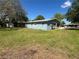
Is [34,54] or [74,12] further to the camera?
[74,12]

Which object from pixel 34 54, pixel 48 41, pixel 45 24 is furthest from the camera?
pixel 45 24

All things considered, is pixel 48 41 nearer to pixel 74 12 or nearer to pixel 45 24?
pixel 74 12

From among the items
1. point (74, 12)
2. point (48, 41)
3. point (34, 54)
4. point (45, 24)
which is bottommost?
point (34, 54)

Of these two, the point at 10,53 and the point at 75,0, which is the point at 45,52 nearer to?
the point at 10,53

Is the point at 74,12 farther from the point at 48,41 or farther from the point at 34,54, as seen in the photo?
the point at 34,54

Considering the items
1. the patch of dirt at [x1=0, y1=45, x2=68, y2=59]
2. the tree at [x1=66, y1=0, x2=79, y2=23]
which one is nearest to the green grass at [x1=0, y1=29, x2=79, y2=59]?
the patch of dirt at [x1=0, y1=45, x2=68, y2=59]

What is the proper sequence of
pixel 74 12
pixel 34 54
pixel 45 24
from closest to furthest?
pixel 34 54
pixel 74 12
pixel 45 24

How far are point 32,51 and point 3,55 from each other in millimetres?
1608

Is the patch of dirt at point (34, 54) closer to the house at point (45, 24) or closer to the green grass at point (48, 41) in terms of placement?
the green grass at point (48, 41)

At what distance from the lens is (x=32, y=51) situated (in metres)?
8.58

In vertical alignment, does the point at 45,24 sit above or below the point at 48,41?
above

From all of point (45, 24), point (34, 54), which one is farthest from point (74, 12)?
point (34, 54)

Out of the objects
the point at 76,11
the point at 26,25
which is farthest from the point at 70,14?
the point at 26,25

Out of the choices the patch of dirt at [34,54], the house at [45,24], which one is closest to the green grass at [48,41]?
the patch of dirt at [34,54]
